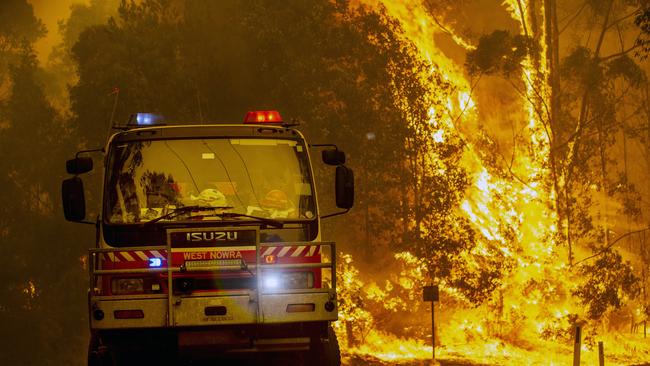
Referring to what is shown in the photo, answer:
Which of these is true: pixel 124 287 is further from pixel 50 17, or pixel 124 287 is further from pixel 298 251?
pixel 50 17

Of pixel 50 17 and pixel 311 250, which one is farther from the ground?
pixel 50 17

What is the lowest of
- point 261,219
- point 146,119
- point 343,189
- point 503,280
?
point 503,280

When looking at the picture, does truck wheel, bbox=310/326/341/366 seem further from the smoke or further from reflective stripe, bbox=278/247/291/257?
A: the smoke

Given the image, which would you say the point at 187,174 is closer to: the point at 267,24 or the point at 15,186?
the point at 267,24

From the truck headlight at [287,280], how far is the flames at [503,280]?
20009mm

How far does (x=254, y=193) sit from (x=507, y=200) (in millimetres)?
23279

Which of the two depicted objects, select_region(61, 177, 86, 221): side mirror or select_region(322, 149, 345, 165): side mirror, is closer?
select_region(61, 177, 86, 221): side mirror

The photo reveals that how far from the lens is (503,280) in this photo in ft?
105

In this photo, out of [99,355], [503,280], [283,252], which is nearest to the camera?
[283,252]

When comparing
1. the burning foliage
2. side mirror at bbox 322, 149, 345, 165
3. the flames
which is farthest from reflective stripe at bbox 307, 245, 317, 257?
the flames

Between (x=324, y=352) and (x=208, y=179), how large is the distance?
222 centimetres

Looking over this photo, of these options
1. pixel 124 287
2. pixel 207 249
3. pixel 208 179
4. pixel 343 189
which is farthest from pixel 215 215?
pixel 343 189

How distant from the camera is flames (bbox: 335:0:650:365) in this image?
31234mm

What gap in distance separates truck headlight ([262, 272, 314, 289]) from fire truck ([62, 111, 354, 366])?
10mm
